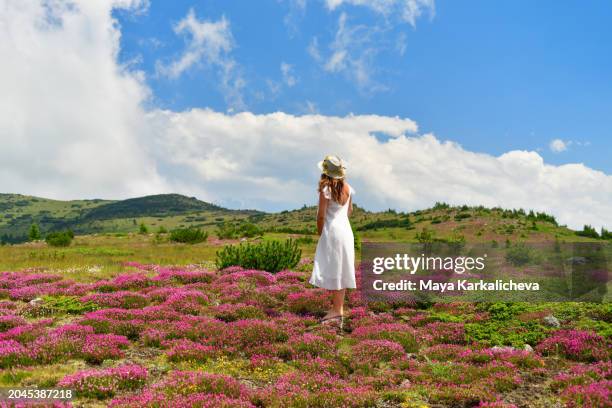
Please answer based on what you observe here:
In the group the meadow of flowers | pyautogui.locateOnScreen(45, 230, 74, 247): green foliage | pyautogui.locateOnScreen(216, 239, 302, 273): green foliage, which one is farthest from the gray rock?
pyautogui.locateOnScreen(45, 230, 74, 247): green foliage

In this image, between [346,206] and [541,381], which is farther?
[346,206]

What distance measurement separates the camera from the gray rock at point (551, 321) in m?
11.2

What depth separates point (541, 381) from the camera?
26.1ft

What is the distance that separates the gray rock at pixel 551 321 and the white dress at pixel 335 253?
5.05 meters

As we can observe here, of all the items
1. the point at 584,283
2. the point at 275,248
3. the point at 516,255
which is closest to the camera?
the point at 584,283

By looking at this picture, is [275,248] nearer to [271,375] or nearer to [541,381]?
[271,375]

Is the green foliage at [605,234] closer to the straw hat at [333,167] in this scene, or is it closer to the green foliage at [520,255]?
the green foliage at [520,255]

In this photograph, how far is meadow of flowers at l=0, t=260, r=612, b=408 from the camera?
280 inches

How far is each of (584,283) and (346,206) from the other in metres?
11.9

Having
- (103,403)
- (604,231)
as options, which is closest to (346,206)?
(103,403)

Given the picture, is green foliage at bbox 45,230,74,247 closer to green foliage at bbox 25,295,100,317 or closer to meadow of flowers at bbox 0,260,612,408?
meadow of flowers at bbox 0,260,612,408

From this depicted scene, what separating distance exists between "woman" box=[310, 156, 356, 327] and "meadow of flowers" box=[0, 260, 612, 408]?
1.39m

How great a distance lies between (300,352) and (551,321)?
6.66m

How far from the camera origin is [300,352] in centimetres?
958
